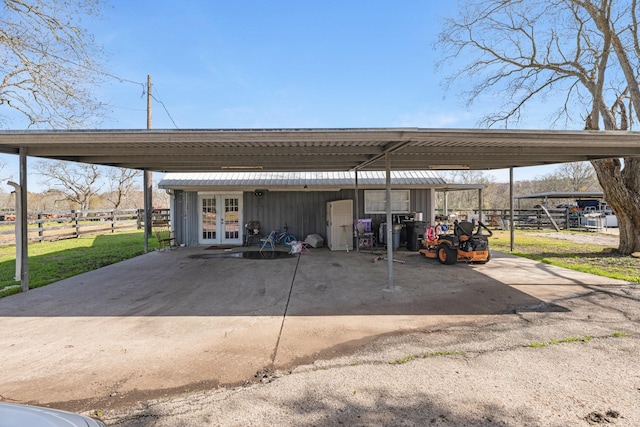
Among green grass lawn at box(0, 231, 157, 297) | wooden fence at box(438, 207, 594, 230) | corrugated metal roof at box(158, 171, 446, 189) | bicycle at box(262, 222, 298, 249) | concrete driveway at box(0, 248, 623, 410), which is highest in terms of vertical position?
corrugated metal roof at box(158, 171, 446, 189)

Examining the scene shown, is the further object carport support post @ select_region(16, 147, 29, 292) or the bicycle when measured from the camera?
the bicycle

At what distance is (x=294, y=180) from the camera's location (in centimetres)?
1136

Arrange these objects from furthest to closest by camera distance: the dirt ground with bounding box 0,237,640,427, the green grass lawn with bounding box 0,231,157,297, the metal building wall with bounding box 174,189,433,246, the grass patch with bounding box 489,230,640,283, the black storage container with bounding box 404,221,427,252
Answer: the metal building wall with bounding box 174,189,433,246 < the black storage container with bounding box 404,221,427,252 < the grass patch with bounding box 489,230,640,283 < the green grass lawn with bounding box 0,231,157,297 < the dirt ground with bounding box 0,237,640,427

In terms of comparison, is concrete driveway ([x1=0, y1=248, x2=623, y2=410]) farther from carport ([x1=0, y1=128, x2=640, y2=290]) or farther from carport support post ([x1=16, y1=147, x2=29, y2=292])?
carport ([x1=0, y1=128, x2=640, y2=290])

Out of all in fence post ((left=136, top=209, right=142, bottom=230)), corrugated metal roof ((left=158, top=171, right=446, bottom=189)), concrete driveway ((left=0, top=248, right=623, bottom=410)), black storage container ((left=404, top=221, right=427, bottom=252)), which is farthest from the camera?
fence post ((left=136, top=209, right=142, bottom=230))

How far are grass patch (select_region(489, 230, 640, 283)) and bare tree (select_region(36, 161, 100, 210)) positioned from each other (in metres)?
31.2

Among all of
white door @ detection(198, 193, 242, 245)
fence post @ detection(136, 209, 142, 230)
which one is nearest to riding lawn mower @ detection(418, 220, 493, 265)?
white door @ detection(198, 193, 242, 245)

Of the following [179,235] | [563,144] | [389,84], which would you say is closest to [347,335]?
[563,144]

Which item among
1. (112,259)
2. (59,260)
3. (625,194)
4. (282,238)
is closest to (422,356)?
(282,238)

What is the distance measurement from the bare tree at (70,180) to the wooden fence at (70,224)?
350 inches

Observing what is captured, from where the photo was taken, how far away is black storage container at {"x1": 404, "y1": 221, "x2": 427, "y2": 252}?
1038 cm

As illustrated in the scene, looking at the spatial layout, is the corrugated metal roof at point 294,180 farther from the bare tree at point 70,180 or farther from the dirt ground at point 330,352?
the bare tree at point 70,180

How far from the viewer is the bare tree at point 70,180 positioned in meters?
25.4

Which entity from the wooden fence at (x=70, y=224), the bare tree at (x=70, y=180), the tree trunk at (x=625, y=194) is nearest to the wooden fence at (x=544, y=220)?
the tree trunk at (x=625, y=194)
